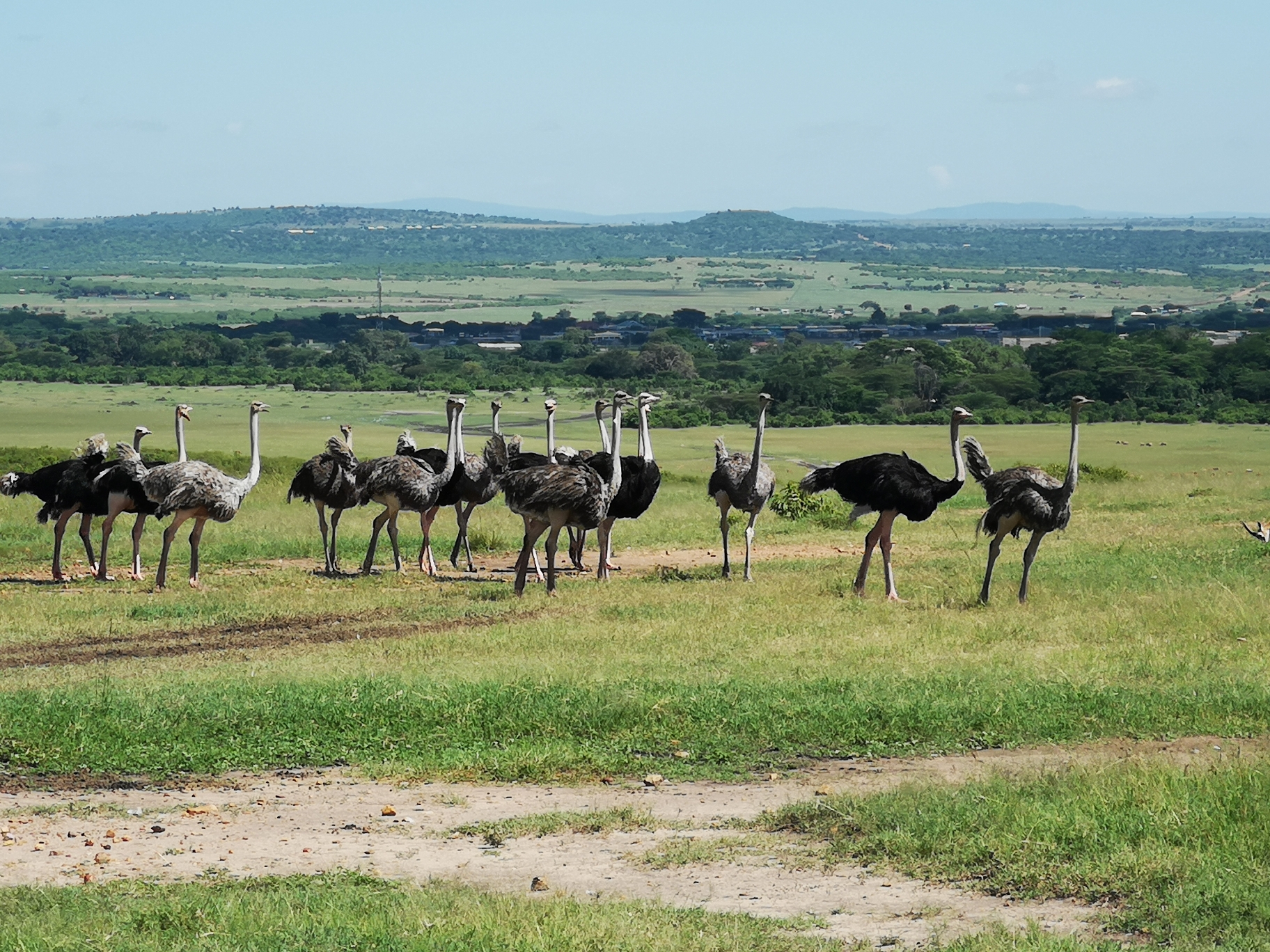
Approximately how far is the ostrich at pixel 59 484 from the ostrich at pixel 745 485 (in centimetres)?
743

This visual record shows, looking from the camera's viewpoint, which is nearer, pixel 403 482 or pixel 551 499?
pixel 551 499

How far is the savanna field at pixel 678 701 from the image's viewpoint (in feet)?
26.9

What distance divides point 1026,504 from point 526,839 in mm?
9581

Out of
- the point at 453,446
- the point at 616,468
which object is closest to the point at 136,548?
the point at 453,446

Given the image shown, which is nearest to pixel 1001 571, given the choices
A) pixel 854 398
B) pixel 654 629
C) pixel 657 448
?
pixel 654 629

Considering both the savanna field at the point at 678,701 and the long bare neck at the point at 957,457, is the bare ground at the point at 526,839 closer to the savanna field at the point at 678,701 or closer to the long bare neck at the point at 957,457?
the savanna field at the point at 678,701

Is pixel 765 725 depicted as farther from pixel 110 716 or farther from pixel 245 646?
pixel 245 646

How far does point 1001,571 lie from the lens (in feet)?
67.7

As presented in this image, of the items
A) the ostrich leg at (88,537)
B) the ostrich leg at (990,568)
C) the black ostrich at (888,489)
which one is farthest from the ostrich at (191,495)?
the ostrich leg at (990,568)

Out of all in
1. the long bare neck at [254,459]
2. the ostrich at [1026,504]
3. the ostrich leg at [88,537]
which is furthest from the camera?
the ostrich leg at [88,537]

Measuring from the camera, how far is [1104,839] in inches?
360

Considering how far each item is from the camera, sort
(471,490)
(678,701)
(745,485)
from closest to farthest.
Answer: (678,701), (745,485), (471,490)

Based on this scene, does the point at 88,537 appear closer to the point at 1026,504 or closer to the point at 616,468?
Result: the point at 616,468

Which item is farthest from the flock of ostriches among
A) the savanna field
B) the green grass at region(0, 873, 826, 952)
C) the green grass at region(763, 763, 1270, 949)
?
the green grass at region(0, 873, 826, 952)
